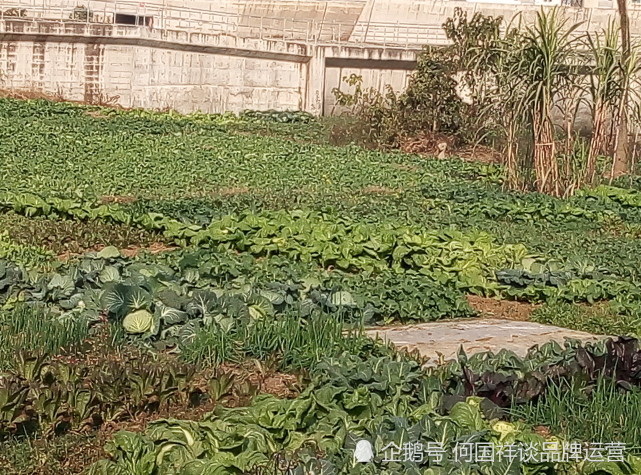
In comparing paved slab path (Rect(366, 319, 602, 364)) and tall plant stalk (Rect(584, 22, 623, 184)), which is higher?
tall plant stalk (Rect(584, 22, 623, 184))

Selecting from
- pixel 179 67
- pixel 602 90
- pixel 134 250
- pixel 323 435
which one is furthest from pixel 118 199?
pixel 179 67

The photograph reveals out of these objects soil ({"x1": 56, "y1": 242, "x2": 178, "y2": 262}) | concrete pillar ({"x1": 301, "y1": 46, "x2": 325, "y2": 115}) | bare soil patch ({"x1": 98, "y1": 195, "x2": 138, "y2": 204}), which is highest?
concrete pillar ({"x1": 301, "y1": 46, "x2": 325, "y2": 115})

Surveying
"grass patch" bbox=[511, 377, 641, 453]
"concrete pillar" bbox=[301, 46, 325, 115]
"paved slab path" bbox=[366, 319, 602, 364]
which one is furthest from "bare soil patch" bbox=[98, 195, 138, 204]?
"concrete pillar" bbox=[301, 46, 325, 115]

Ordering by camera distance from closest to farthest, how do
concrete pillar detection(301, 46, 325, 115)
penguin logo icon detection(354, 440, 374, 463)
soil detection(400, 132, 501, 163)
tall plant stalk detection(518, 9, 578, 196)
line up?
penguin logo icon detection(354, 440, 374, 463) < tall plant stalk detection(518, 9, 578, 196) < soil detection(400, 132, 501, 163) < concrete pillar detection(301, 46, 325, 115)

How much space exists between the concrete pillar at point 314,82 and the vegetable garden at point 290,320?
1211 cm

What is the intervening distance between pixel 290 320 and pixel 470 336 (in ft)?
4.46

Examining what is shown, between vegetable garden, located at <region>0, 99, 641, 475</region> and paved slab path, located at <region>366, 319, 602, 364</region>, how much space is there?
0.26 m

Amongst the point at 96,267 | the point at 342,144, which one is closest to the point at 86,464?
the point at 96,267

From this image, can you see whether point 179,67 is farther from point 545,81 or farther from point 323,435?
point 323,435

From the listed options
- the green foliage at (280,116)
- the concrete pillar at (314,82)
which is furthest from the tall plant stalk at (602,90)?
the concrete pillar at (314,82)

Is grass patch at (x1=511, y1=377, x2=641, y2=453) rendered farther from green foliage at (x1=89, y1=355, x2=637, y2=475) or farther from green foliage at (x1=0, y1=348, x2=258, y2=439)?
green foliage at (x1=0, y1=348, x2=258, y2=439)

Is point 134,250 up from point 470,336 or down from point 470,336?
down

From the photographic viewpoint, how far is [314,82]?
26.8m

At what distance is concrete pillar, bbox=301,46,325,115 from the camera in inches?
1048
